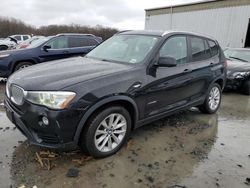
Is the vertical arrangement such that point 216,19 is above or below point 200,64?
above

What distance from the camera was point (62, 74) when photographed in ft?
11.2

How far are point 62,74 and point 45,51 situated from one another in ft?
18.3

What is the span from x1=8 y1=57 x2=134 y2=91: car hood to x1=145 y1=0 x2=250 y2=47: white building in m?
16.2

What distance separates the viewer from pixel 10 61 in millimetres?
7988

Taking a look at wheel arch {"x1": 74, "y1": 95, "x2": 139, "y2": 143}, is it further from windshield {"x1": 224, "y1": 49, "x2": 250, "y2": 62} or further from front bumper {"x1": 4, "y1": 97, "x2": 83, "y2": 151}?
windshield {"x1": 224, "y1": 49, "x2": 250, "y2": 62}

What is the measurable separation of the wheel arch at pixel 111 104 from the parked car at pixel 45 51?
201 inches

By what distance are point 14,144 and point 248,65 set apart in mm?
7225

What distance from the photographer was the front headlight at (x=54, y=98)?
297cm

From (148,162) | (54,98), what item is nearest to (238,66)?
(148,162)

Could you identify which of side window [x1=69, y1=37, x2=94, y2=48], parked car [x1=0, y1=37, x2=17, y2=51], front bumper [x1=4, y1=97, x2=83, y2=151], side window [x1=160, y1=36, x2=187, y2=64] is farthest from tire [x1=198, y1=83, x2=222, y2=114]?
parked car [x1=0, y1=37, x2=17, y2=51]

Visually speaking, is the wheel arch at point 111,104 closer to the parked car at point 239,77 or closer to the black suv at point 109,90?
the black suv at point 109,90

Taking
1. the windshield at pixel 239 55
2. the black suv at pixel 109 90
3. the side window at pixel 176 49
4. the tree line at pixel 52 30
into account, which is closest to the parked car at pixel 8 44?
the windshield at pixel 239 55

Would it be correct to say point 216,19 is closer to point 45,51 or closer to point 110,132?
point 45,51

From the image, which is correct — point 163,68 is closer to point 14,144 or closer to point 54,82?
point 54,82
